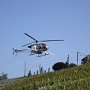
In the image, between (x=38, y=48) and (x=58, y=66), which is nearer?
(x=38, y=48)

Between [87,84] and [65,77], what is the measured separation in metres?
10.0

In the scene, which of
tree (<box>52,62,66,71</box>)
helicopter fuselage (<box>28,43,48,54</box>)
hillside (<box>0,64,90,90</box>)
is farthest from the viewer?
tree (<box>52,62,66,71</box>)

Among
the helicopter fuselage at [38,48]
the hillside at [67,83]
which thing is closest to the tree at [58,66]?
the helicopter fuselage at [38,48]

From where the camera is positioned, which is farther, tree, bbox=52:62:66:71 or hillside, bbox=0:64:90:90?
tree, bbox=52:62:66:71

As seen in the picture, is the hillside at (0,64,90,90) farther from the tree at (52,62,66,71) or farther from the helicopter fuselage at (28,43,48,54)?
the tree at (52,62,66,71)

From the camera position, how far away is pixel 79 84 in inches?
1484

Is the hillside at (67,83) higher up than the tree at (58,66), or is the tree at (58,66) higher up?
the tree at (58,66)

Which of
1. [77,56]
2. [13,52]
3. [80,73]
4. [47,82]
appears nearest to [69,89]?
[47,82]

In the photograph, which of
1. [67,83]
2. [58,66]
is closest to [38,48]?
[58,66]

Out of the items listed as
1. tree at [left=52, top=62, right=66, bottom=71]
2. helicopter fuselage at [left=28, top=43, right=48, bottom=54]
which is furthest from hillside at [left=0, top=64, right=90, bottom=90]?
tree at [left=52, top=62, right=66, bottom=71]

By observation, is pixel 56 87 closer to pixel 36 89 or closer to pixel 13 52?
pixel 36 89

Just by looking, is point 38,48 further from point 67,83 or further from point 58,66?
point 67,83

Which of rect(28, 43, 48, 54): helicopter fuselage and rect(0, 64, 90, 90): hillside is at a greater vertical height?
rect(28, 43, 48, 54): helicopter fuselage

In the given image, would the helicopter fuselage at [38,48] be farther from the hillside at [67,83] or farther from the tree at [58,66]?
the hillside at [67,83]
